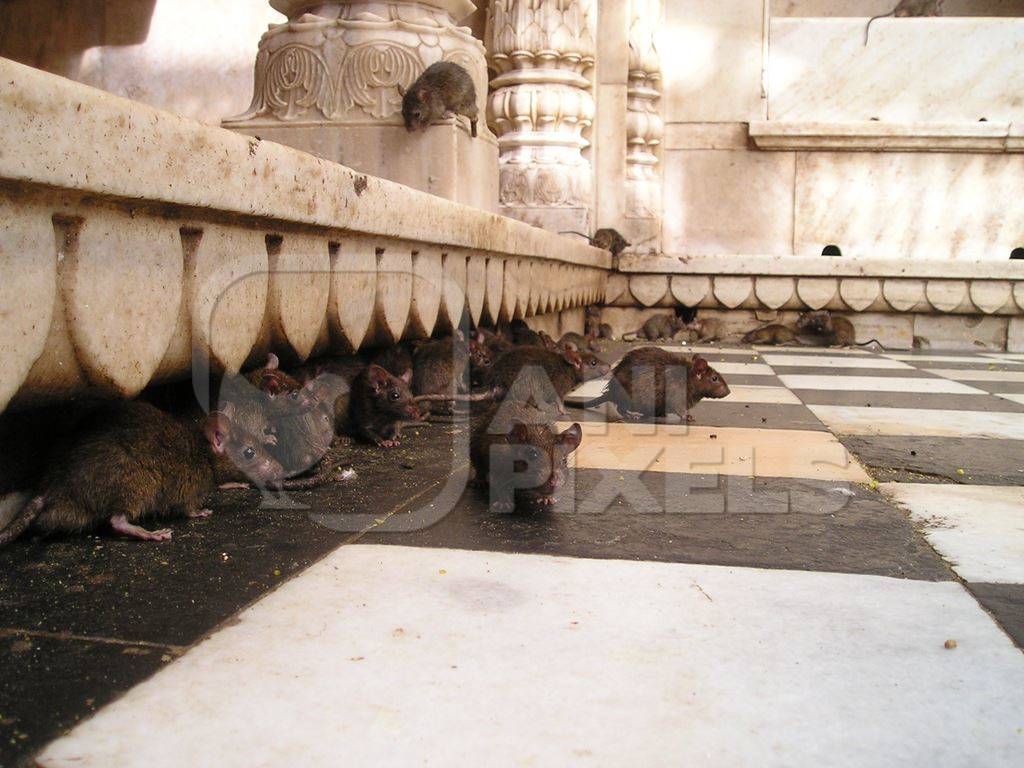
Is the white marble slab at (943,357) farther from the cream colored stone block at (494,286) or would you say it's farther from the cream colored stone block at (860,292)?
the cream colored stone block at (494,286)

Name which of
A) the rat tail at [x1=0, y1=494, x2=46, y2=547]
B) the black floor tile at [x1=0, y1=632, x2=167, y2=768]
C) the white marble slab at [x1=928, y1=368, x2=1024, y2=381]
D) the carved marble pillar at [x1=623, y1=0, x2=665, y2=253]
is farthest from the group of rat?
the carved marble pillar at [x1=623, y1=0, x2=665, y2=253]

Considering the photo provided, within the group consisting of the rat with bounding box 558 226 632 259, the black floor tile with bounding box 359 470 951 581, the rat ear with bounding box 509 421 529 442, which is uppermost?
the rat with bounding box 558 226 632 259

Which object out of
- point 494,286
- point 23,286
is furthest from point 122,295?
point 494,286

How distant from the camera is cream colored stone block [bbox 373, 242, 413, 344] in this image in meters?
3.04

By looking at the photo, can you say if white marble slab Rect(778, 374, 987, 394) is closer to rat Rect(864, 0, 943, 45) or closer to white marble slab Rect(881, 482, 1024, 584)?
white marble slab Rect(881, 482, 1024, 584)

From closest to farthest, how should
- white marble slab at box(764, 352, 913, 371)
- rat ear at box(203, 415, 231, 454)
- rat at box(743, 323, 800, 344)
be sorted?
rat ear at box(203, 415, 231, 454)
white marble slab at box(764, 352, 913, 371)
rat at box(743, 323, 800, 344)

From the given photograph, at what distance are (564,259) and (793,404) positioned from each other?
2.22 metres

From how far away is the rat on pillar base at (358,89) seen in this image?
4.95m

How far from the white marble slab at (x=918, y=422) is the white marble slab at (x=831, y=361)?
95.9 inches

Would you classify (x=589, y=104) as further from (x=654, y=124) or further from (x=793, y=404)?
(x=793, y=404)

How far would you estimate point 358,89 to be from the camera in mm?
4980

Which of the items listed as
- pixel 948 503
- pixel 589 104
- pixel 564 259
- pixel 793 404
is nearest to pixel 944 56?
pixel 589 104

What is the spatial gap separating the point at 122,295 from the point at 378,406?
139 centimetres

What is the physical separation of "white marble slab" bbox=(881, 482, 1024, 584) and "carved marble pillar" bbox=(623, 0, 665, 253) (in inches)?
285
